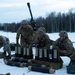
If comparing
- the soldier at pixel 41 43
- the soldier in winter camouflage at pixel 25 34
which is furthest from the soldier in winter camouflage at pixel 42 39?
the soldier in winter camouflage at pixel 25 34

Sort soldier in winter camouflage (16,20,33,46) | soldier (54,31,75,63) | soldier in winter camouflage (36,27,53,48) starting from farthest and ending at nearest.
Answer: soldier in winter camouflage (16,20,33,46) → soldier in winter camouflage (36,27,53,48) → soldier (54,31,75,63)

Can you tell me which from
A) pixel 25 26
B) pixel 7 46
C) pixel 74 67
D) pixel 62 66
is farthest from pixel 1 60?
pixel 74 67

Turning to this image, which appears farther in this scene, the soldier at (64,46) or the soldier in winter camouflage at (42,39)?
the soldier in winter camouflage at (42,39)

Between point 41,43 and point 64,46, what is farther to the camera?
point 41,43

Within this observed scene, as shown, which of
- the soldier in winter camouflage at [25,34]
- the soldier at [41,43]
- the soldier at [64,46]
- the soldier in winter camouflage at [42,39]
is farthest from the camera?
the soldier in winter camouflage at [25,34]

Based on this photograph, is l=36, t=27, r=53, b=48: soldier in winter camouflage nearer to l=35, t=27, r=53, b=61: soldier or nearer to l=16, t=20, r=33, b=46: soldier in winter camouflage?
l=35, t=27, r=53, b=61: soldier

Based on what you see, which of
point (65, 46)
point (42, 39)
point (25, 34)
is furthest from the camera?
point (25, 34)

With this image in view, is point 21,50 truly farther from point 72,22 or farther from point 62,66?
point 72,22

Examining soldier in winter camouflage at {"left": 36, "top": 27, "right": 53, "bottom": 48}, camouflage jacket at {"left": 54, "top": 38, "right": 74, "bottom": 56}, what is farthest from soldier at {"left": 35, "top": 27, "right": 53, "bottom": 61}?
camouflage jacket at {"left": 54, "top": 38, "right": 74, "bottom": 56}

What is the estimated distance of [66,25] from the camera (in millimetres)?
54812

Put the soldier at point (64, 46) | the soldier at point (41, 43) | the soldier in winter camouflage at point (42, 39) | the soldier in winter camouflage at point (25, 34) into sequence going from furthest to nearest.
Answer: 1. the soldier in winter camouflage at point (25, 34)
2. the soldier in winter camouflage at point (42, 39)
3. the soldier at point (41, 43)
4. the soldier at point (64, 46)

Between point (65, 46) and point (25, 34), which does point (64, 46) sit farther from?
point (25, 34)

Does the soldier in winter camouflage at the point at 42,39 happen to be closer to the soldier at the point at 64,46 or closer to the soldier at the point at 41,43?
the soldier at the point at 41,43

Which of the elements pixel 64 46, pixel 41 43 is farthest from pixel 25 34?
pixel 64 46
